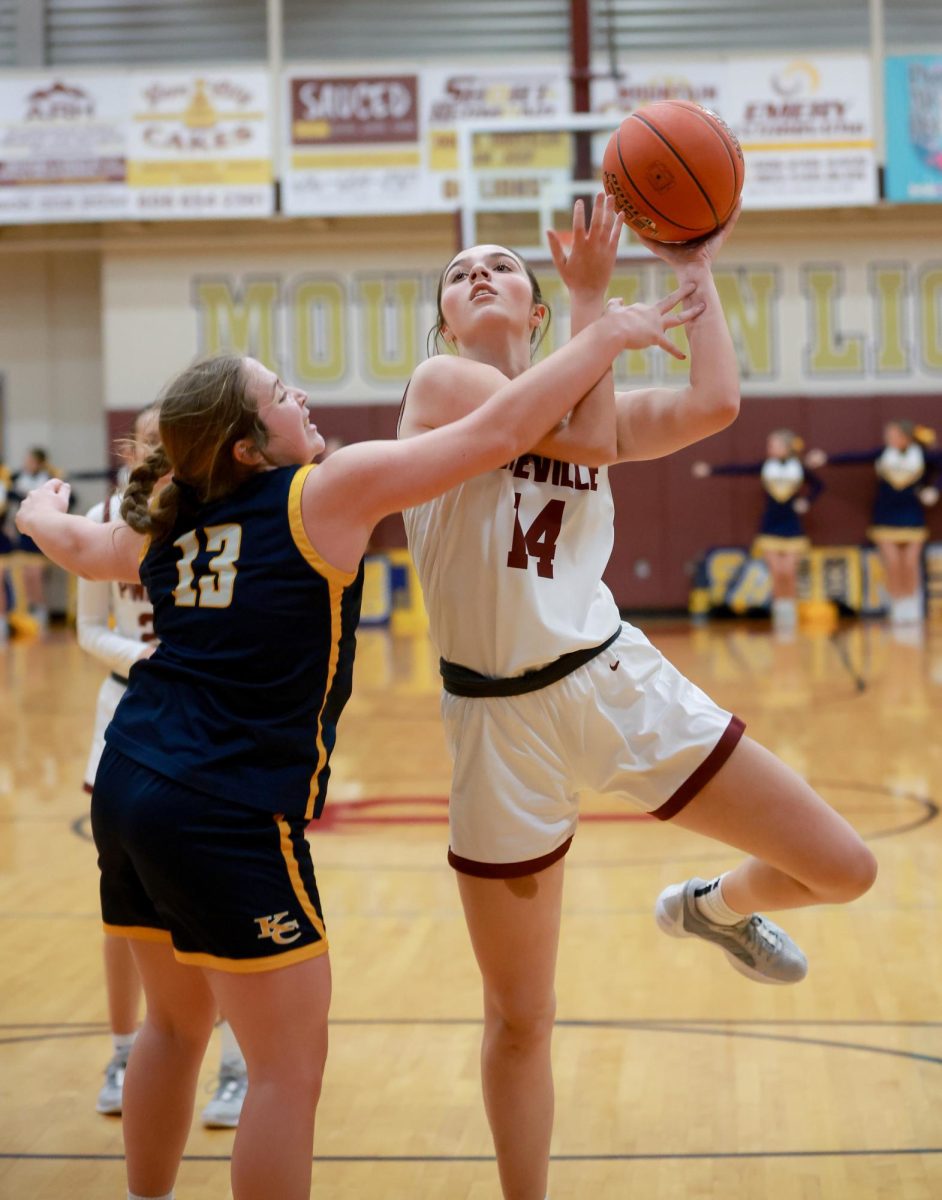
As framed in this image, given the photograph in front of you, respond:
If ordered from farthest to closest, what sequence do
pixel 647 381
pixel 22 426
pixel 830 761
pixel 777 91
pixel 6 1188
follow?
pixel 22 426 < pixel 647 381 < pixel 777 91 < pixel 830 761 < pixel 6 1188

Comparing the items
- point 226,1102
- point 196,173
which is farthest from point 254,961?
point 196,173

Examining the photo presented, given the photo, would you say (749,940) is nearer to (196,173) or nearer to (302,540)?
(302,540)

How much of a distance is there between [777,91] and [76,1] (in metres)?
7.99

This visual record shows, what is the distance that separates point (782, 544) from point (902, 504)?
1.39 metres

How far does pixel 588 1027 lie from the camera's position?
411 cm

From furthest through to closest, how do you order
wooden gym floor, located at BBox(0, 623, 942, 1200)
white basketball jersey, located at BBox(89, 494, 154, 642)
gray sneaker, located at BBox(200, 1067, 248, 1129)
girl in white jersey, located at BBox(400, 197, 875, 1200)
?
1. white basketball jersey, located at BBox(89, 494, 154, 642)
2. gray sneaker, located at BBox(200, 1067, 248, 1129)
3. wooden gym floor, located at BBox(0, 623, 942, 1200)
4. girl in white jersey, located at BBox(400, 197, 875, 1200)

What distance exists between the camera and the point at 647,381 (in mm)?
16828

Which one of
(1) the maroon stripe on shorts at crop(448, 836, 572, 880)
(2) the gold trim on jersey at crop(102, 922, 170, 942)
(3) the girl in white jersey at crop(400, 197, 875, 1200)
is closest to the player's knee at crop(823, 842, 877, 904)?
(3) the girl in white jersey at crop(400, 197, 875, 1200)

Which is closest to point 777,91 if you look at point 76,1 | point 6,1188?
point 76,1

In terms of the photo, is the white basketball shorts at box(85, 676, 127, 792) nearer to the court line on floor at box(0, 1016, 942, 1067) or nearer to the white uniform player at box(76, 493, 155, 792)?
the white uniform player at box(76, 493, 155, 792)

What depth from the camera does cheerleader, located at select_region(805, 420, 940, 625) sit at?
631 inches

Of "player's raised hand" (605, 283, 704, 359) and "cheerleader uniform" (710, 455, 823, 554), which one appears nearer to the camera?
"player's raised hand" (605, 283, 704, 359)

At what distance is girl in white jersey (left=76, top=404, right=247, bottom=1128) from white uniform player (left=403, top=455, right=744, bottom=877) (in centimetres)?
92

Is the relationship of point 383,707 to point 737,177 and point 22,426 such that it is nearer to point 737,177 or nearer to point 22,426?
point 737,177
